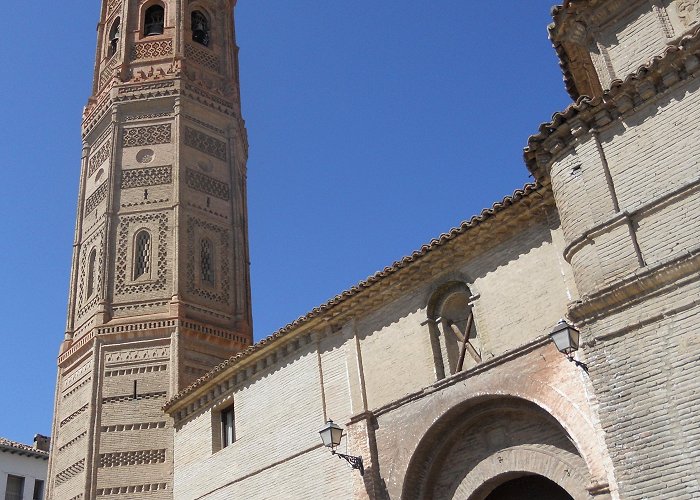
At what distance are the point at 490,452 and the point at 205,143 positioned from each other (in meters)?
12.6

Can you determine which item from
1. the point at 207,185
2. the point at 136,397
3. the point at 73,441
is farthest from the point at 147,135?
the point at 73,441

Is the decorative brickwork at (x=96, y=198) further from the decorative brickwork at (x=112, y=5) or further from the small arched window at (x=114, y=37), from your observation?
the decorative brickwork at (x=112, y=5)

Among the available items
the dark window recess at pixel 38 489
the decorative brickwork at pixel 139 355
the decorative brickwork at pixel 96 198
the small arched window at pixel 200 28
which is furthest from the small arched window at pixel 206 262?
the dark window recess at pixel 38 489

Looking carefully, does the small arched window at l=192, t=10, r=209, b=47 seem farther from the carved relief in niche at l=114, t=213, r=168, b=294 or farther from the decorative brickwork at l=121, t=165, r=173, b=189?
the carved relief in niche at l=114, t=213, r=168, b=294

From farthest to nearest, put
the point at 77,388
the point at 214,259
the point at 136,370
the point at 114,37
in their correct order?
the point at 114,37
the point at 214,259
the point at 77,388
the point at 136,370

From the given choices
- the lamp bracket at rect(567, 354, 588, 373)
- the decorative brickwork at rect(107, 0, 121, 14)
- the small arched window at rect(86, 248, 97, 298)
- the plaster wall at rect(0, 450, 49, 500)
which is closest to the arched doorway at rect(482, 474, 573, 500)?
the lamp bracket at rect(567, 354, 588, 373)

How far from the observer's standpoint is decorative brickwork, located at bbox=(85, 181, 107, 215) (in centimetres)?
1902

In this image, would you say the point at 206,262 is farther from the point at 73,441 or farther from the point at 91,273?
the point at 73,441

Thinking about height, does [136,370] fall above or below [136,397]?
above

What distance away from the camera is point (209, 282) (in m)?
18.3

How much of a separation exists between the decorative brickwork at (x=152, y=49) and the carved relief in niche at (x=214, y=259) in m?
5.10

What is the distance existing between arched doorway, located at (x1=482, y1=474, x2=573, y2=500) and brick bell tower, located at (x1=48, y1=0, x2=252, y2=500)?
733cm

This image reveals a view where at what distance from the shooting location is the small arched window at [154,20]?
21672 mm

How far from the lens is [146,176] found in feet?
62.0
